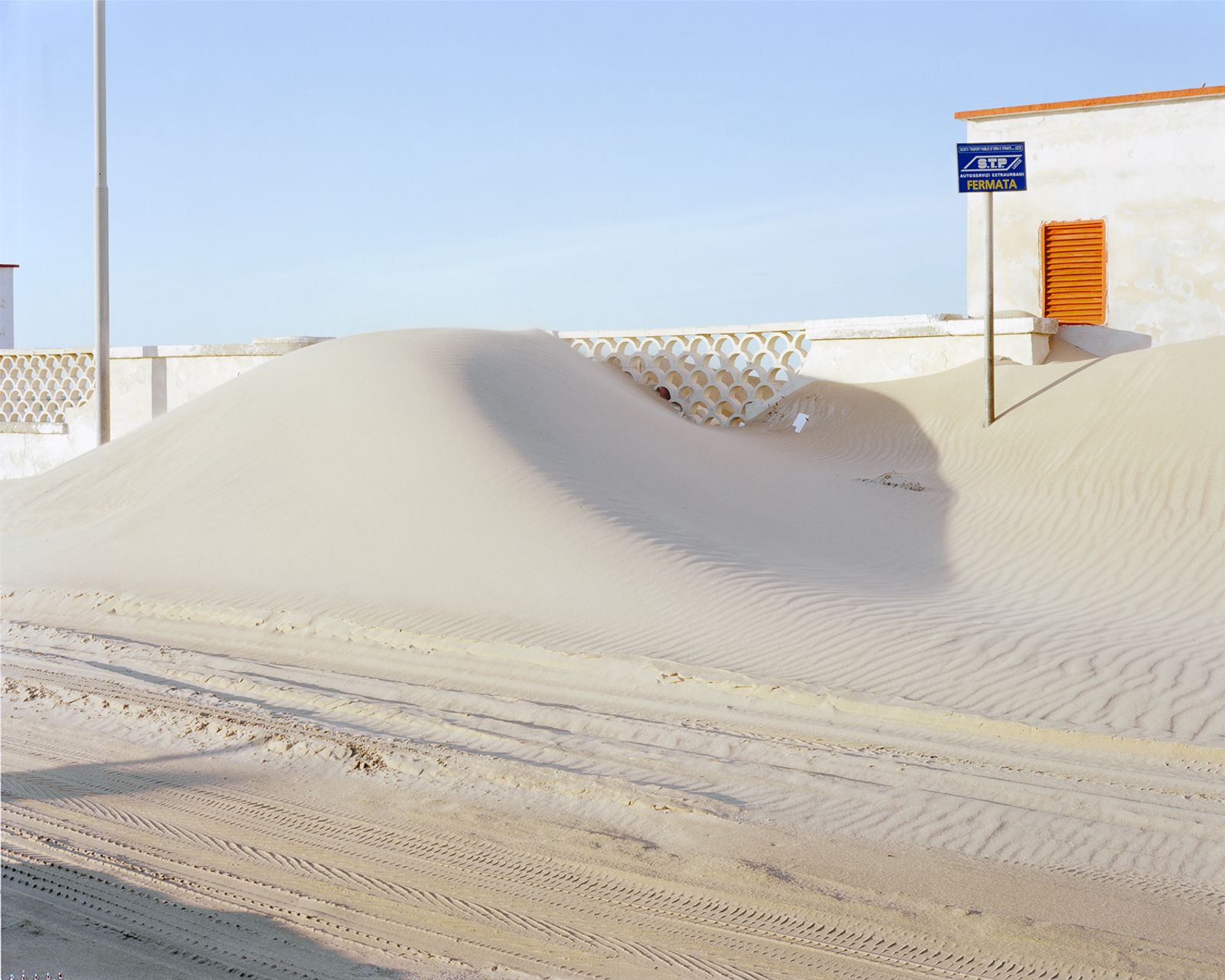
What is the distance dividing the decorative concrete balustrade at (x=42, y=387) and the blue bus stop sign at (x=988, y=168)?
1671 centimetres

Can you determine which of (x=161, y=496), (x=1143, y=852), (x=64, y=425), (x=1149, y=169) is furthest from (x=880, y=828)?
(x=64, y=425)

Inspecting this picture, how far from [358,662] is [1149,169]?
53.5ft

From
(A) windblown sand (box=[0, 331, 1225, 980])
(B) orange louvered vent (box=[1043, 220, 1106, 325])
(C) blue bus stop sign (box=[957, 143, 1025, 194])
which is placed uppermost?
(C) blue bus stop sign (box=[957, 143, 1025, 194])

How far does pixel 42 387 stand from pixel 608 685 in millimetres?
21094

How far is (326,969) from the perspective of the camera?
4051 millimetres

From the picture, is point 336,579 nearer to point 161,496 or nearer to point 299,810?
point 161,496

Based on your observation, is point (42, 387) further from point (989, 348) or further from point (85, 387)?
point (989, 348)

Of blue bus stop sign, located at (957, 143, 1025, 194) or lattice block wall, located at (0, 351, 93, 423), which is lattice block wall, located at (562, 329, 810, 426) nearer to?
blue bus stop sign, located at (957, 143, 1025, 194)

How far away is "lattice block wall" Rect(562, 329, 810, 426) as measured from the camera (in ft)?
64.4

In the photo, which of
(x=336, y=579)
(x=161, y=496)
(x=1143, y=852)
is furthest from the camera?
(x=161, y=496)

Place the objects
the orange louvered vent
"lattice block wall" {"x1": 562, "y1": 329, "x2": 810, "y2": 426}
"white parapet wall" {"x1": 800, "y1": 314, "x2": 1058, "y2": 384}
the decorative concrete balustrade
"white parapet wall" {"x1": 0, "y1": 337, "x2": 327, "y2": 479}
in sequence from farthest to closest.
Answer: the decorative concrete balustrade
"white parapet wall" {"x1": 0, "y1": 337, "x2": 327, "y2": 479}
the orange louvered vent
"lattice block wall" {"x1": 562, "y1": 329, "x2": 810, "y2": 426}
"white parapet wall" {"x1": 800, "y1": 314, "x2": 1058, "y2": 384}

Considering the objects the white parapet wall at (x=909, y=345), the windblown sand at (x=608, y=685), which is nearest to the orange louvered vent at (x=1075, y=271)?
the white parapet wall at (x=909, y=345)

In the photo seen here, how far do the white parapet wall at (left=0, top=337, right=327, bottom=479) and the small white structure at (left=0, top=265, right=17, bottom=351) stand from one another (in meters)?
8.90

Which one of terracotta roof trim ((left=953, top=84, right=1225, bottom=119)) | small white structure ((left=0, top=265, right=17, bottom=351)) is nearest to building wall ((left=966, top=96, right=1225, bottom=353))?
terracotta roof trim ((left=953, top=84, right=1225, bottom=119))
